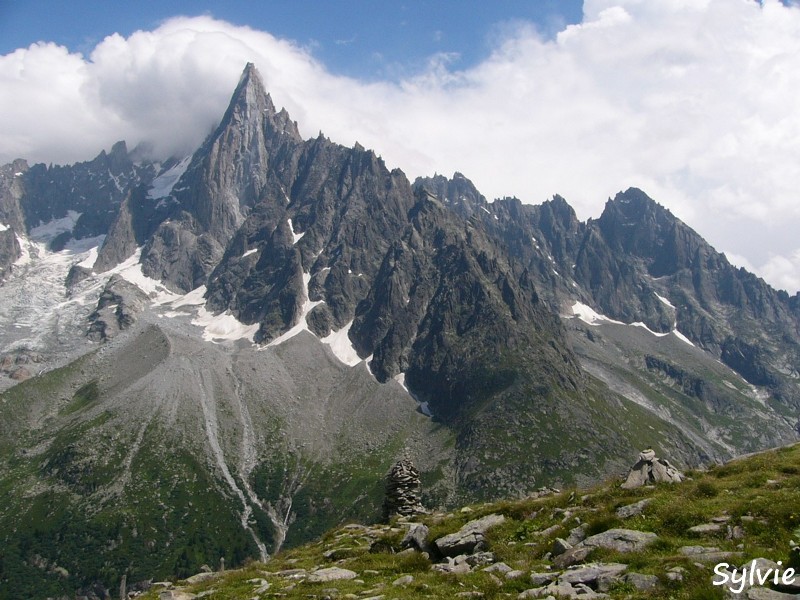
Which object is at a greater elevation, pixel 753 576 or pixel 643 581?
pixel 753 576

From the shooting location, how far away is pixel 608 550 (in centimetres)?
2038

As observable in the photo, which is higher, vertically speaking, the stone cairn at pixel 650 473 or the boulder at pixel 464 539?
the stone cairn at pixel 650 473

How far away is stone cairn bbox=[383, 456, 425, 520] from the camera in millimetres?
54466

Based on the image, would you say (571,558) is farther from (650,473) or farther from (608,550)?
(650,473)

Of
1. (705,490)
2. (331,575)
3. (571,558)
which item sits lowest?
(331,575)

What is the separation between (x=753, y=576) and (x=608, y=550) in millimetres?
5288

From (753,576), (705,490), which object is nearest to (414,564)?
(705,490)

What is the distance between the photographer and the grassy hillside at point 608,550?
1775cm

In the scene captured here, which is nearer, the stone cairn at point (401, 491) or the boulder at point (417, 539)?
the boulder at point (417, 539)

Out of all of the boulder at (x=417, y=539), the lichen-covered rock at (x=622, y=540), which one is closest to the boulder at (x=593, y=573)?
the lichen-covered rock at (x=622, y=540)

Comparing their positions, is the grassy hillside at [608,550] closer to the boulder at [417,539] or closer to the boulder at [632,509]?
the boulder at [632,509]

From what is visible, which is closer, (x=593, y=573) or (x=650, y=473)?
(x=593, y=573)

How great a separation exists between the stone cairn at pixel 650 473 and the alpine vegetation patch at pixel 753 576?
12743 millimetres

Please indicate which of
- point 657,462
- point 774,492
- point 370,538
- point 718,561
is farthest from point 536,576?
point 370,538
